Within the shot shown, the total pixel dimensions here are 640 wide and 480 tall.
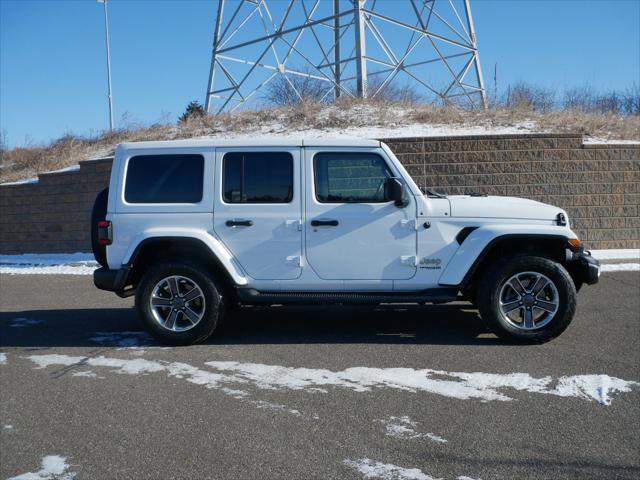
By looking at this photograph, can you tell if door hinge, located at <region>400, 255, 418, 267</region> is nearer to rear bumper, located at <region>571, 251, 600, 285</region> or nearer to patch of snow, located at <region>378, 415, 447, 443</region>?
rear bumper, located at <region>571, 251, 600, 285</region>

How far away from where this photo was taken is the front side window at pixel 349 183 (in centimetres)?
630

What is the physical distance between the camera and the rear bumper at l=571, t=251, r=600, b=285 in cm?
618

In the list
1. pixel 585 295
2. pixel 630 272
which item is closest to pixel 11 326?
pixel 585 295

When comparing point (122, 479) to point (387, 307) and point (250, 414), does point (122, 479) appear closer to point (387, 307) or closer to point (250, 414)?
point (250, 414)

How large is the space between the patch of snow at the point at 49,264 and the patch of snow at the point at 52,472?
8.99 m

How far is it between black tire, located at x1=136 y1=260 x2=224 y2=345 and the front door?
3.44 feet

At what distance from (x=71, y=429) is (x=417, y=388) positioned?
8.52ft

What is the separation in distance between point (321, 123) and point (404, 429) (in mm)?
13685

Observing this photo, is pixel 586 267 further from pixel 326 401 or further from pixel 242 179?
pixel 242 179

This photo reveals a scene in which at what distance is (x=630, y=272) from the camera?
10688 mm

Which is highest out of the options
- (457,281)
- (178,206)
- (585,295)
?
(178,206)

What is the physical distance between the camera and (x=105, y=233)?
6355 millimetres

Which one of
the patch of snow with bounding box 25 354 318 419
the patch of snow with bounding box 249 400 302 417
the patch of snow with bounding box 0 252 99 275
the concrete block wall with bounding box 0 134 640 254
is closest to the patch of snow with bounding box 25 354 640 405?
the patch of snow with bounding box 25 354 318 419

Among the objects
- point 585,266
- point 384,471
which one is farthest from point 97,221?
point 585,266
